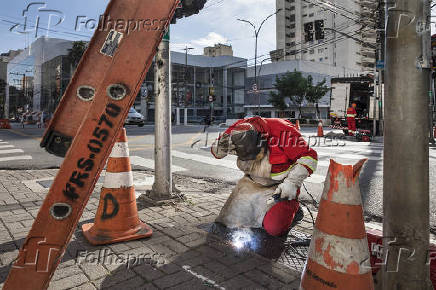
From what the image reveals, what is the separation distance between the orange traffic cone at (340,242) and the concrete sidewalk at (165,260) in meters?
0.57

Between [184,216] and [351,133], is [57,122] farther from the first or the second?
[351,133]

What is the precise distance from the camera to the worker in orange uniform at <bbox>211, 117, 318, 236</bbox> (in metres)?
3.07

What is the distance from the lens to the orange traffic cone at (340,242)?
5.71ft

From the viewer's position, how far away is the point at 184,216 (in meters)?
3.87

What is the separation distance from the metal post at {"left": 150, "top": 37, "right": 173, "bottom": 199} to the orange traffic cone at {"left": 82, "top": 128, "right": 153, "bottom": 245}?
1116mm

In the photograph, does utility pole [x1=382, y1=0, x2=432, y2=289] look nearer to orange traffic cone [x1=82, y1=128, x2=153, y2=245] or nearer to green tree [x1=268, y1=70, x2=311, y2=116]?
orange traffic cone [x1=82, y1=128, x2=153, y2=245]

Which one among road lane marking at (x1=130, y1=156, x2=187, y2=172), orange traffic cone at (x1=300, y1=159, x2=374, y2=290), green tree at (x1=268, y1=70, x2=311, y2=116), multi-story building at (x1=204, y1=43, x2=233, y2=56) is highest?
multi-story building at (x1=204, y1=43, x2=233, y2=56)

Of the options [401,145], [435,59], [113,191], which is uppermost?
[435,59]

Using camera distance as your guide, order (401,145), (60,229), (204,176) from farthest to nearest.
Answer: (204,176)
(401,145)
(60,229)

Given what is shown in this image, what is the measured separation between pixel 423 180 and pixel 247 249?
1592 mm

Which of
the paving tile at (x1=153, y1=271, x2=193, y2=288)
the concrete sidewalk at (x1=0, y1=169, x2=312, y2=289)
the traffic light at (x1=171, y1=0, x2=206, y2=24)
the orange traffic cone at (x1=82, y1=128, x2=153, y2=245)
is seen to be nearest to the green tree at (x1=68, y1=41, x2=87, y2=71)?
the traffic light at (x1=171, y1=0, x2=206, y2=24)

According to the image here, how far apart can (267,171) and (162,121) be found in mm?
1714

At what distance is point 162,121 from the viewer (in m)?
4.35

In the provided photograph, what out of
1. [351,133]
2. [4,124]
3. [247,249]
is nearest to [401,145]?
[247,249]
